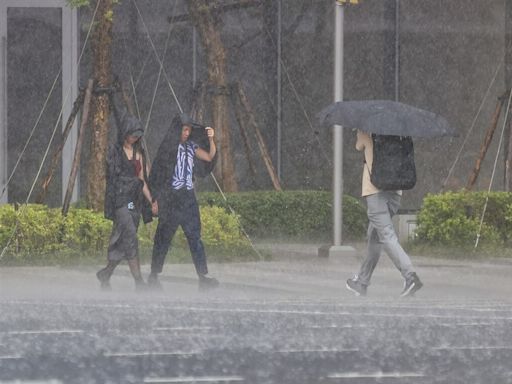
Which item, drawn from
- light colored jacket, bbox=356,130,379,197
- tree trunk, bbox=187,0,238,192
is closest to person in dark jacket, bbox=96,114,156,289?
light colored jacket, bbox=356,130,379,197

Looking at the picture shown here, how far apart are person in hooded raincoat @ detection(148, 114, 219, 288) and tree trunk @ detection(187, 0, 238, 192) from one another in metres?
8.02

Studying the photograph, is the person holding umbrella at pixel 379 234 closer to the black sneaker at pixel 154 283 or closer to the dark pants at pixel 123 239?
the black sneaker at pixel 154 283

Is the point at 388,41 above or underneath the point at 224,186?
above

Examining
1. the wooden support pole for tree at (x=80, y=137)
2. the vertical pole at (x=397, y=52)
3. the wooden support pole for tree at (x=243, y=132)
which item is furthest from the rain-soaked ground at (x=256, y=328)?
the vertical pole at (x=397, y=52)

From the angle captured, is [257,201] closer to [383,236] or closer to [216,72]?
[216,72]

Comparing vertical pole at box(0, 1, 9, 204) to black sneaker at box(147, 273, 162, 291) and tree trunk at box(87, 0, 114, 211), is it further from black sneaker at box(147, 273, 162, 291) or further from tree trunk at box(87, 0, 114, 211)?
black sneaker at box(147, 273, 162, 291)

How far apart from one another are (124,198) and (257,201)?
8.46m

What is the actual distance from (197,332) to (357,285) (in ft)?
12.2

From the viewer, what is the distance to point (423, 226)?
71.3 feet

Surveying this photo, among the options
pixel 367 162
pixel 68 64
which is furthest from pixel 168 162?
pixel 68 64

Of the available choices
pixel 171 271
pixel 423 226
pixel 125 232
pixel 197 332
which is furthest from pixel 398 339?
pixel 423 226

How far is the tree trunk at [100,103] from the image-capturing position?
21.1m

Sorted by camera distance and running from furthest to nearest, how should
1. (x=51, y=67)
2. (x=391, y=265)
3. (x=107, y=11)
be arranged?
(x=51, y=67) → (x=107, y=11) → (x=391, y=265)

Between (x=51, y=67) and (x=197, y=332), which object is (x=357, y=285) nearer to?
(x=197, y=332)
